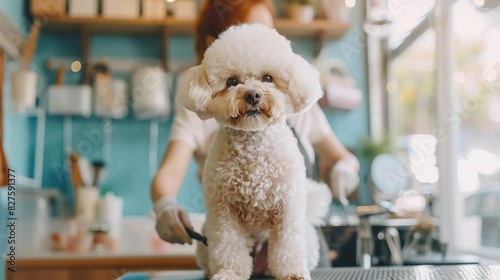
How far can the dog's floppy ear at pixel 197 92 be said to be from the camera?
73 centimetres

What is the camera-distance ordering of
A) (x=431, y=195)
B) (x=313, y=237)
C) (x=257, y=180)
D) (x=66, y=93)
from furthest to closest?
1. (x=66, y=93)
2. (x=431, y=195)
3. (x=313, y=237)
4. (x=257, y=180)

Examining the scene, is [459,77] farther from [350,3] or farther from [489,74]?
[350,3]

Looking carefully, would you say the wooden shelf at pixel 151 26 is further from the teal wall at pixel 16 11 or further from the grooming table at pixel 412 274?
the grooming table at pixel 412 274

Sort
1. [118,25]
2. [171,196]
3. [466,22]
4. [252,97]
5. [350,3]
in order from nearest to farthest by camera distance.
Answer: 1. [252,97]
2. [171,196]
3. [466,22]
4. [118,25]
5. [350,3]

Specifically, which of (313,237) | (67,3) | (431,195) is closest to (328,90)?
(431,195)

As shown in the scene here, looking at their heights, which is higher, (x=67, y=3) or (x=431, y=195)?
(x=67, y=3)

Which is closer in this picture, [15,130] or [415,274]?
[415,274]

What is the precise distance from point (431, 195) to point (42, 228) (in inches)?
66.1

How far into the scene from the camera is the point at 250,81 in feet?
2.39

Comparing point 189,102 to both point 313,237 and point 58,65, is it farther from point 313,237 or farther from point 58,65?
point 58,65

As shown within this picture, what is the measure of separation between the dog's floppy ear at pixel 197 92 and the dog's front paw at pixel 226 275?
203 millimetres

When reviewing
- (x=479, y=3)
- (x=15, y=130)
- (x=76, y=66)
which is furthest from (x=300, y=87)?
(x=76, y=66)

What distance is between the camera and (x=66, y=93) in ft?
8.68

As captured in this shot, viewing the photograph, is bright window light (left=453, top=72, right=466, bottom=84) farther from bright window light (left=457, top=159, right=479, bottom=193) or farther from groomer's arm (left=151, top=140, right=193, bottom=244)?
groomer's arm (left=151, top=140, right=193, bottom=244)
